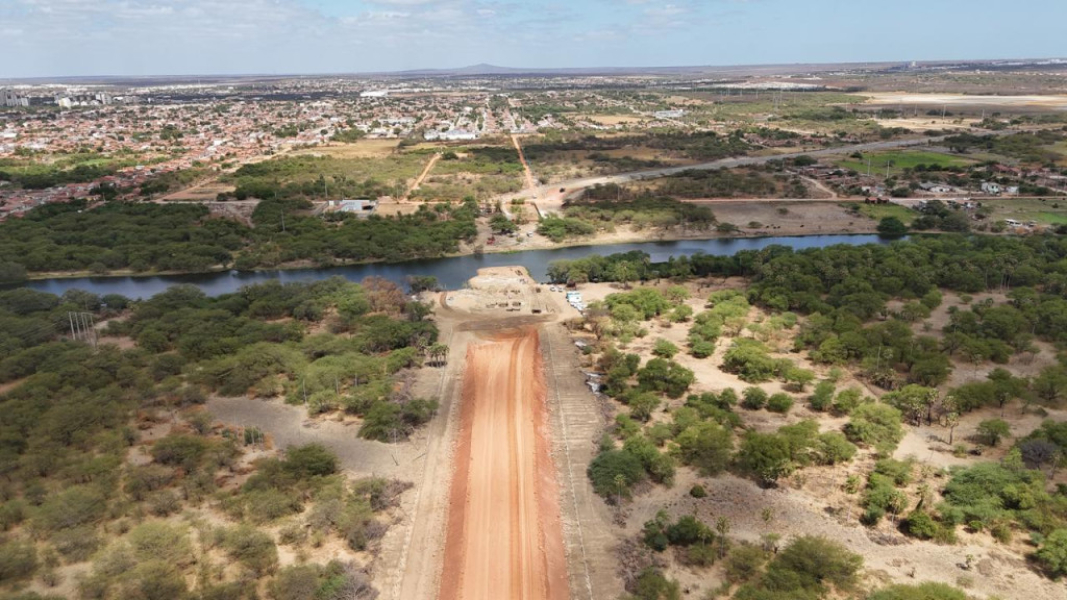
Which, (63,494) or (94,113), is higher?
(94,113)

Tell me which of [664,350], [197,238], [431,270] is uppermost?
[197,238]

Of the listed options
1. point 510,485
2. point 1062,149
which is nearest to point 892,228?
point 510,485

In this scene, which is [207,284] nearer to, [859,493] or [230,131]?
[859,493]

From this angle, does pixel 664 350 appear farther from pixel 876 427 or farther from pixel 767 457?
pixel 876 427

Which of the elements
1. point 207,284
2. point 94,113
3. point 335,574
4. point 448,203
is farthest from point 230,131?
point 335,574

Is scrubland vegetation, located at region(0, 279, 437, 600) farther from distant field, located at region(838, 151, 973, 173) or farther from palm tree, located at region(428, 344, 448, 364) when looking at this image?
distant field, located at region(838, 151, 973, 173)

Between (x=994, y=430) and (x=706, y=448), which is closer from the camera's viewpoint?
(x=706, y=448)

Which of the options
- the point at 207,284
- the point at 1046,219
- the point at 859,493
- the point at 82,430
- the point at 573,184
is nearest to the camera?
the point at 859,493
